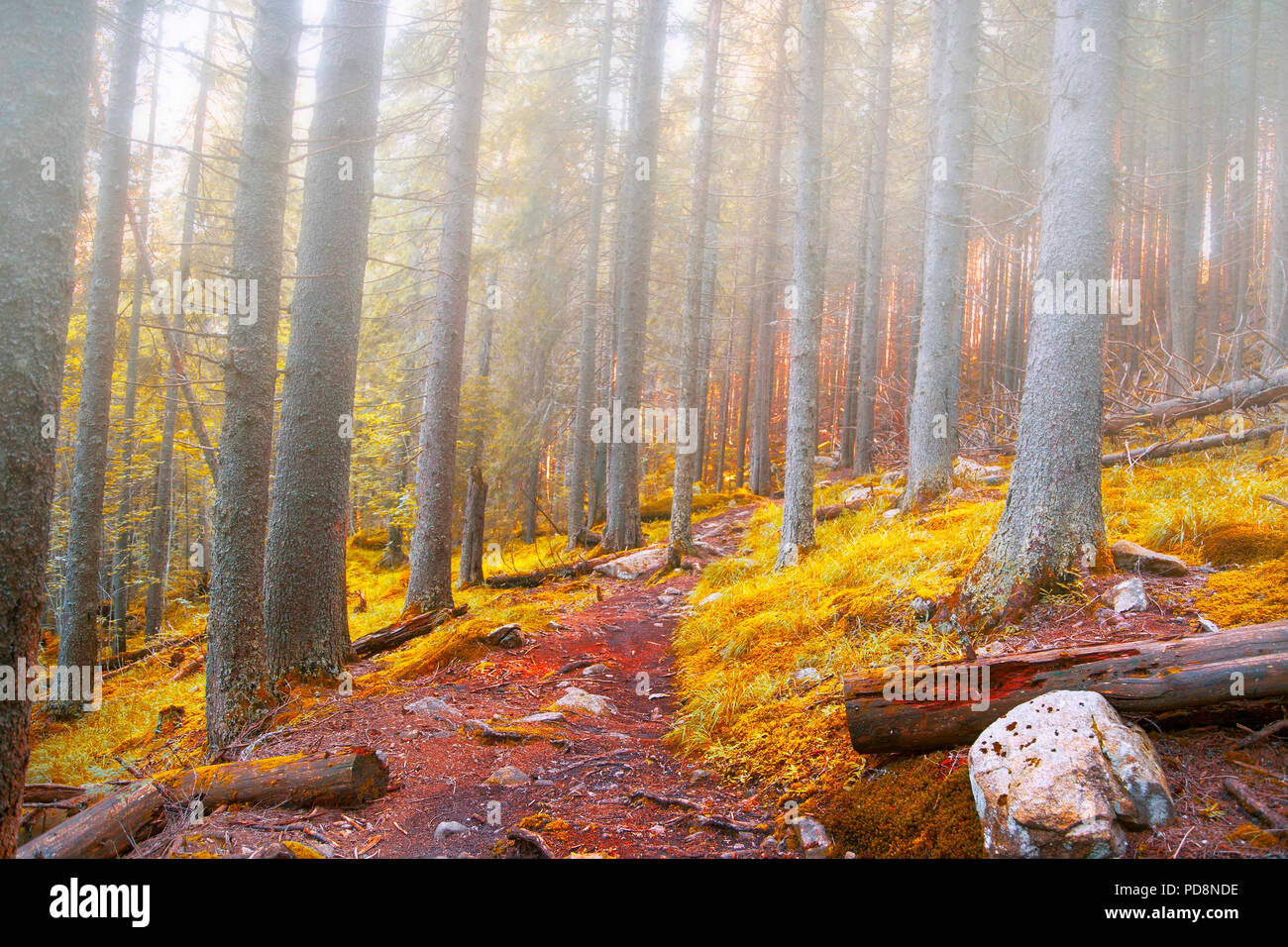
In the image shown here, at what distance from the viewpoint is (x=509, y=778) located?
4.04m

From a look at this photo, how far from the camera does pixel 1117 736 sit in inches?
112

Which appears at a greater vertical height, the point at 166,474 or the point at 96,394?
the point at 96,394

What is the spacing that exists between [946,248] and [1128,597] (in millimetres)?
7158

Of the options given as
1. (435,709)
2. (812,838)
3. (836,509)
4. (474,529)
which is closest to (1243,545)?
(812,838)

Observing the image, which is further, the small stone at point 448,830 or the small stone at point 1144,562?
the small stone at point 1144,562

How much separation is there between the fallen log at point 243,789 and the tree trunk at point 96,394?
28.5ft

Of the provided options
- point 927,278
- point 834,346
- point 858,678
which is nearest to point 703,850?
point 858,678

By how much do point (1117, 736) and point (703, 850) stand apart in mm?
1973

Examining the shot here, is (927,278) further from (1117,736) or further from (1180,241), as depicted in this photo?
(1180,241)

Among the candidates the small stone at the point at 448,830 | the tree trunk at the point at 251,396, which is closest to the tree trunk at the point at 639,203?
the tree trunk at the point at 251,396

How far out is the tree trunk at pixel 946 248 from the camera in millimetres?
9508

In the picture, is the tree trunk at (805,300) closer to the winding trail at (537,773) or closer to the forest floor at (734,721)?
the forest floor at (734,721)

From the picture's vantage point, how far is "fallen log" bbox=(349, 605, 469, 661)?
24.2 ft

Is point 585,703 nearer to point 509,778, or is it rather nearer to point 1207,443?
point 509,778
